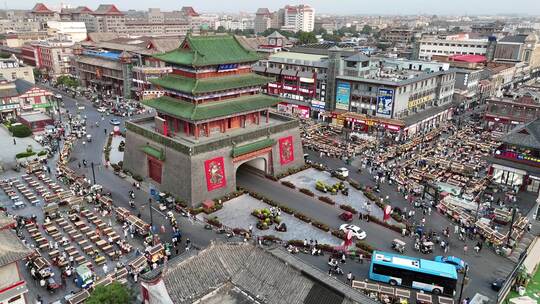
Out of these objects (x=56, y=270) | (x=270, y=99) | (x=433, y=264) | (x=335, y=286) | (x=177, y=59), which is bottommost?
(x=56, y=270)

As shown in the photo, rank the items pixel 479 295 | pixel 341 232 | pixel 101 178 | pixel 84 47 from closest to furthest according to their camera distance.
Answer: pixel 479 295 → pixel 341 232 → pixel 101 178 → pixel 84 47

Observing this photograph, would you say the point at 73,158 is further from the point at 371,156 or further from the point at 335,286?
the point at 335,286

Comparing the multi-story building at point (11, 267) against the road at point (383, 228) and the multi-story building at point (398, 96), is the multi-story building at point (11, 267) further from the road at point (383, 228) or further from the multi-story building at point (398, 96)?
the multi-story building at point (398, 96)

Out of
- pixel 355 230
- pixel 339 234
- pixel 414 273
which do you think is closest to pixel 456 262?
pixel 414 273

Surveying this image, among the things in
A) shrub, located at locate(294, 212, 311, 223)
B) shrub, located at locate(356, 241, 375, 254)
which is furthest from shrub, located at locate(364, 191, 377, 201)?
shrub, located at locate(356, 241, 375, 254)

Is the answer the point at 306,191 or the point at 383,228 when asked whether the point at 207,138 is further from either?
the point at 383,228

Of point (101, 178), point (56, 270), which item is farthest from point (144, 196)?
point (56, 270)
